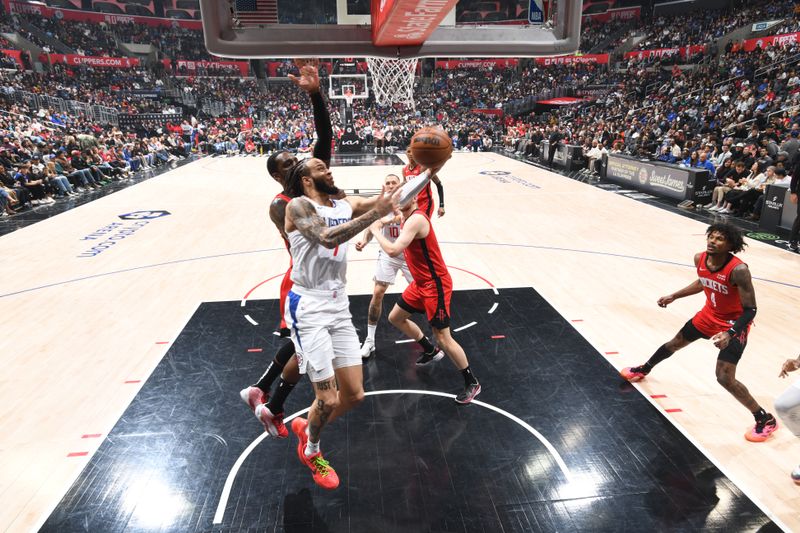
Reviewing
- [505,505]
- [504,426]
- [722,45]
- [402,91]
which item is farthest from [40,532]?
[722,45]

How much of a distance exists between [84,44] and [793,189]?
41.2m

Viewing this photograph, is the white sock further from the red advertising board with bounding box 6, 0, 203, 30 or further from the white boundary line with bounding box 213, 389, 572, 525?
the red advertising board with bounding box 6, 0, 203, 30

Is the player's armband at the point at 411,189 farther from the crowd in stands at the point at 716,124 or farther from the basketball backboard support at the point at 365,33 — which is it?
the crowd in stands at the point at 716,124

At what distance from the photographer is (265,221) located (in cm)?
1092

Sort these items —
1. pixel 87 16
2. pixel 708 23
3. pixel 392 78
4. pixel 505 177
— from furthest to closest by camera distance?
1. pixel 87 16
2. pixel 708 23
3. pixel 505 177
4. pixel 392 78

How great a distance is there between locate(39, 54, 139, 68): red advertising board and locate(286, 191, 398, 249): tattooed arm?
1474 inches

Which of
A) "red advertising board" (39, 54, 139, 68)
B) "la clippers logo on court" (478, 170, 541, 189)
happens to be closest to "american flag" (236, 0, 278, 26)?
"la clippers logo on court" (478, 170, 541, 189)

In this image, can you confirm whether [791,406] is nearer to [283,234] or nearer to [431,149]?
[431,149]

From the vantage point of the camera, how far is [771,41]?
23.3 m

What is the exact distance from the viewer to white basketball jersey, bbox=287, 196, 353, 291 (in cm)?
298

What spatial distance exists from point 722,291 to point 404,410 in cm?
254

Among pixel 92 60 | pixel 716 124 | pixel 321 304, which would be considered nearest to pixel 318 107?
pixel 321 304

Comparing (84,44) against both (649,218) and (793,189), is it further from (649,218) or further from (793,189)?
(793,189)

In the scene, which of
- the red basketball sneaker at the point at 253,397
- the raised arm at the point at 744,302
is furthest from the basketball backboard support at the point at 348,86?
the raised arm at the point at 744,302
